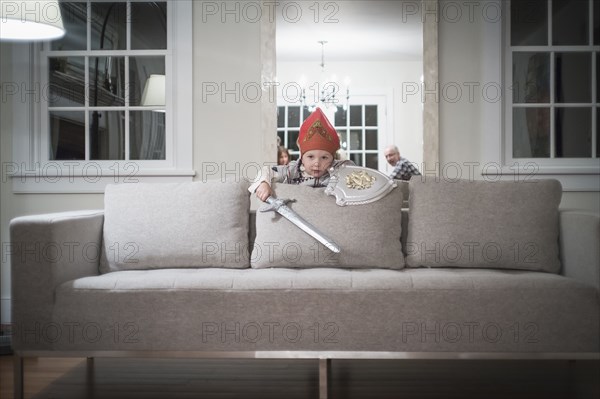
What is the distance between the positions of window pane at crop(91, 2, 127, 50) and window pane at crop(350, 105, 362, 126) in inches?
111

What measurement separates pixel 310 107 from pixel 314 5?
1.45 m

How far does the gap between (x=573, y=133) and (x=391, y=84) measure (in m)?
2.37

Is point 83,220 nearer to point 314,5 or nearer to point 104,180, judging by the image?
point 104,180

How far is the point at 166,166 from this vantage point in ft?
14.0

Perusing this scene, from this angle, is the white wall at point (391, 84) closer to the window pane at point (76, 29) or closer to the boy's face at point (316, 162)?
the boy's face at point (316, 162)

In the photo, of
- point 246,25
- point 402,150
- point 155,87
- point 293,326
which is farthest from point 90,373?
point 402,150

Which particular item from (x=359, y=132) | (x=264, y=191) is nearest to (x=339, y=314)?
(x=264, y=191)

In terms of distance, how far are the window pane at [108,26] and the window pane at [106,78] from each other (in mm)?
92

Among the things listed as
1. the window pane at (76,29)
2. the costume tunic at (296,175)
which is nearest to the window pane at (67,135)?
the window pane at (76,29)

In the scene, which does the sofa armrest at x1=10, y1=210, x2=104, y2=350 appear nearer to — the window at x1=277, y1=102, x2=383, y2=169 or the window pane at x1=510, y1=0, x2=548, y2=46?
the window pane at x1=510, y1=0, x2=548, y2=46

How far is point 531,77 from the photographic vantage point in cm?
430

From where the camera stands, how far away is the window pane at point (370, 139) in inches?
253

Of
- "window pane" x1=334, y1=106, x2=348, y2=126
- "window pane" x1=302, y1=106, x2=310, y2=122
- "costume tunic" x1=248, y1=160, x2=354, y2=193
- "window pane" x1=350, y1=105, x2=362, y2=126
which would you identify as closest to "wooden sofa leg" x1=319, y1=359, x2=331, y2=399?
"costume tunic" x1=248, y1=160, x2=354, y2=193

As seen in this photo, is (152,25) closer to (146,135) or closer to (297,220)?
(146,135)
